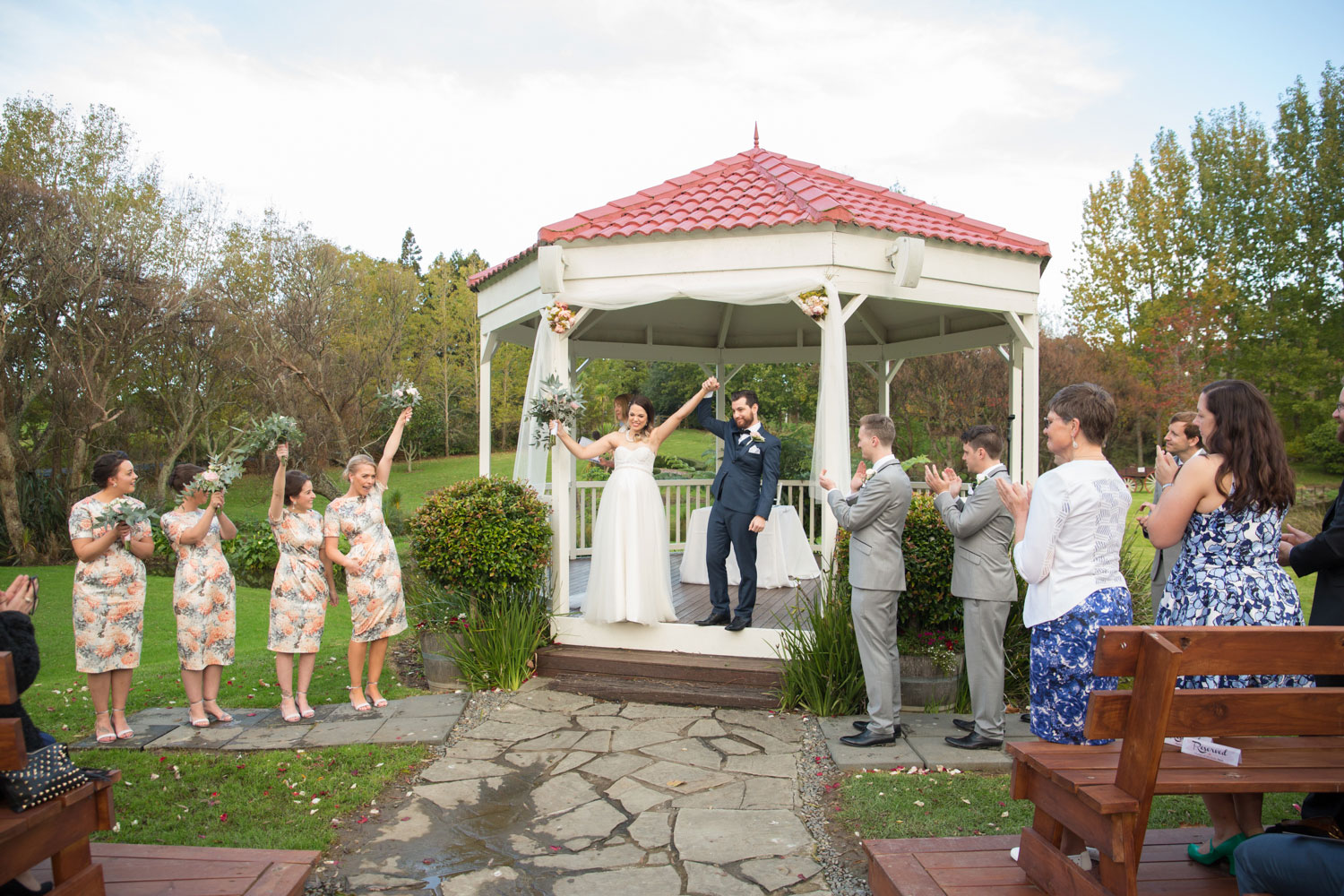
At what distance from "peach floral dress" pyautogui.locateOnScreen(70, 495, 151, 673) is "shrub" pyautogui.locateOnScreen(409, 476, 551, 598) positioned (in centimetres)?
186

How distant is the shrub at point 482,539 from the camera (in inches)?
244

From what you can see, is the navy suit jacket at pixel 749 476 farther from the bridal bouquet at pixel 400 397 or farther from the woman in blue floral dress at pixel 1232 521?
the woman in blue floral dress at pixel 1232 521

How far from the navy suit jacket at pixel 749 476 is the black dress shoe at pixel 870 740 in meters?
1.80

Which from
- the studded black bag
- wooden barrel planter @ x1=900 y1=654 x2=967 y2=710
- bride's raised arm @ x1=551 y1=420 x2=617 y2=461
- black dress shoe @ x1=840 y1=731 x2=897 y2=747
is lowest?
black dress shoe @ x1=840 y1=731 x2=897 y2=747

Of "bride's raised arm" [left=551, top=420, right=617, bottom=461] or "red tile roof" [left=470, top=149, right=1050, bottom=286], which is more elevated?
"red tile roof" [left=470, top=149, right=1050, bottom=286]

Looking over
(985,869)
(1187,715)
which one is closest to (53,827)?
(985,869)

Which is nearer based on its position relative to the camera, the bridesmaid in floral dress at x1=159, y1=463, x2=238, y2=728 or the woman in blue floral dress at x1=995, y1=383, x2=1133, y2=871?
the woman in blue floral dress at x1=995, y1=383, x2=1133, y2=871

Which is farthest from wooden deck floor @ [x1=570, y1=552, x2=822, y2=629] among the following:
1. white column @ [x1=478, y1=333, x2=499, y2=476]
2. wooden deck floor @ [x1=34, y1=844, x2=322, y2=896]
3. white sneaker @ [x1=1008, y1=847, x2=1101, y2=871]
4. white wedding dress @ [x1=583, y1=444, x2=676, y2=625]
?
wooden deck floor @ [x1=34, y1=844, x2=322, y2=896]

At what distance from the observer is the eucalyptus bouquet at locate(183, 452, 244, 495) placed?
201 inches

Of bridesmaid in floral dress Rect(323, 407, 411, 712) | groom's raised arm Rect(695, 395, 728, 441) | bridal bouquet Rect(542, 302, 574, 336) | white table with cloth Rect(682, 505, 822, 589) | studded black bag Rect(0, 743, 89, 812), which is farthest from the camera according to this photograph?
white table with cloth Rect(682, 505, 822, 589)

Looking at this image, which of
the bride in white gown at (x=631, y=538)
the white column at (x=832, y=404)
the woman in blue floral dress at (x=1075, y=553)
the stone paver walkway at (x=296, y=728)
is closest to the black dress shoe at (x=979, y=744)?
the woman in blue floral dress at (x=1075, y=553)

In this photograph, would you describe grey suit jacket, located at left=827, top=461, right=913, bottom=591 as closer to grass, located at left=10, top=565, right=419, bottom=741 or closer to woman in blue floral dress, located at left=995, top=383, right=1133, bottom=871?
woman in blue floral dress, located at left=995, top=383, right=1133, bottom=871

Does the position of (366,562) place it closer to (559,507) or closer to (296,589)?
(296,589)

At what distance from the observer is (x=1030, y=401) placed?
6805 millimetres
